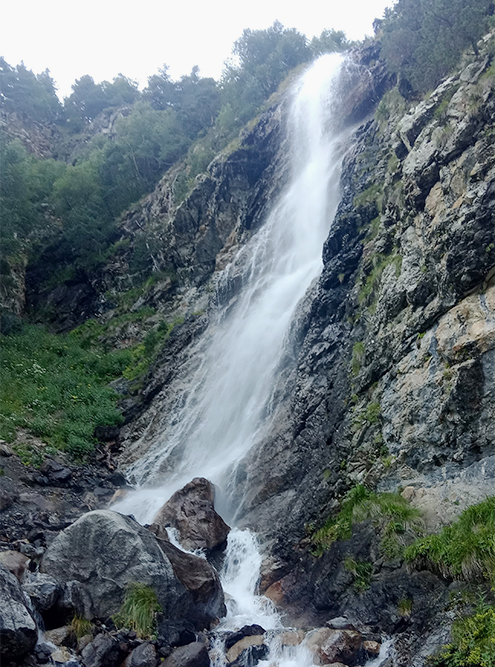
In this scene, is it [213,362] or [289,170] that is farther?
[289,170]

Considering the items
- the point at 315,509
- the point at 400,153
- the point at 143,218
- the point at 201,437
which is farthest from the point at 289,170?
the point at 315,509

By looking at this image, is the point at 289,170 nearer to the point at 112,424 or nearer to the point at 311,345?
the point at 311,345

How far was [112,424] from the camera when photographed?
16.8 metres

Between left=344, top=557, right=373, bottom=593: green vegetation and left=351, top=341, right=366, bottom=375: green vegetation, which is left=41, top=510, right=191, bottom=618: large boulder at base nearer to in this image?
left=344, top=557, right=373, bottom=593: green vegetation

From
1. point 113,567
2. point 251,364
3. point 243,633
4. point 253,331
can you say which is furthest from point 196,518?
point 253,331

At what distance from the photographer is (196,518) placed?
10.4 meters

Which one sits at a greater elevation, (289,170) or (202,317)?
(289,170)

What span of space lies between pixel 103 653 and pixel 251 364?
11.0 m

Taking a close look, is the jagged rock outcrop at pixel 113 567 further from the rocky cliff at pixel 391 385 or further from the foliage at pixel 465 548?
the foliage at pixel 465 548

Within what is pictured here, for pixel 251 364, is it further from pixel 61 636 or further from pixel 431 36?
pixel 431 36

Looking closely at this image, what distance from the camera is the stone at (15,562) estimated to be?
6.68 meters

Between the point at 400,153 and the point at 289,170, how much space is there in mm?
13762

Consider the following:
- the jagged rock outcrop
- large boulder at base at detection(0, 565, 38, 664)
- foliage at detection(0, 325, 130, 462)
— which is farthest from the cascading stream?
large boulder at base at detection(0, 565, 38, 664)

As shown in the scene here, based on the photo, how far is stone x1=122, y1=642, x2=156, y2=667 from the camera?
6.02 metres
